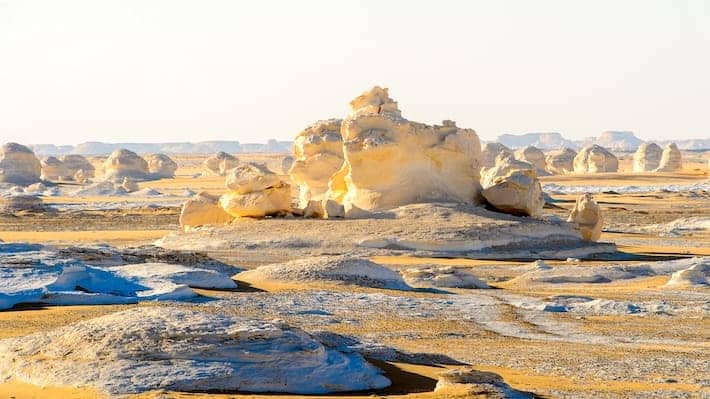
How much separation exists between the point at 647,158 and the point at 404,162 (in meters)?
67.4

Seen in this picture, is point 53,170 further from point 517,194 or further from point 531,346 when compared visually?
point 531,346

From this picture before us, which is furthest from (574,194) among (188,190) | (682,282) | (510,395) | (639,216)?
(510,395)

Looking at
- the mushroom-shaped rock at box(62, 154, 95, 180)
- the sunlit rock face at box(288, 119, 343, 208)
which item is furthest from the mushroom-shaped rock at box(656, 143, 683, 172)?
the sunlit rock face at box(288, 119, 343, 208)

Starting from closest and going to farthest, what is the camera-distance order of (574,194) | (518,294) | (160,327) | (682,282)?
(160,327) → (518,294) → (682,282) → (574,194)

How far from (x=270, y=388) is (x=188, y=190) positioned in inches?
2230

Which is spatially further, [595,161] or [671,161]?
[595,161]

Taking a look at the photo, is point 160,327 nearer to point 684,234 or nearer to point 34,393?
point 34,393

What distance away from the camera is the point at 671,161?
86625 millimetres

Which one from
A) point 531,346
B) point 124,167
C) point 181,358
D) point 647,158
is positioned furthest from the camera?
point 647,158

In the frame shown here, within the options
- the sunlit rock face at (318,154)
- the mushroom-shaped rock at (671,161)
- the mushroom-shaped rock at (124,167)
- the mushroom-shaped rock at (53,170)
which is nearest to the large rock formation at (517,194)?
the sunlit rock face at (318,154)

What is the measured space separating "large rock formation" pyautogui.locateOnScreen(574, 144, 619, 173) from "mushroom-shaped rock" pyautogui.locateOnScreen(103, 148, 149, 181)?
3442 cm

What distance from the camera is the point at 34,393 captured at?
28.2 feet

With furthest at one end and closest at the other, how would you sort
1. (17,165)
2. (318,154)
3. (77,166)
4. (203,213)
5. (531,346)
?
(77,166) < (17,165) < (318,154) < (203,213) < (531,346)

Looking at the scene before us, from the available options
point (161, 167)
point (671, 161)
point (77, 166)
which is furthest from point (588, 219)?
point (161, 167)
